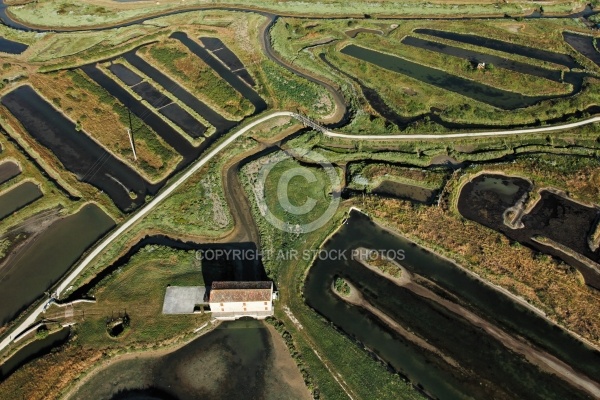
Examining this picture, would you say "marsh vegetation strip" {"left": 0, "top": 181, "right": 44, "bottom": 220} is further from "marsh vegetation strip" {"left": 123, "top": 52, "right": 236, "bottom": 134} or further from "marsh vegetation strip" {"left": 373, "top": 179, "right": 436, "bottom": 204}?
"marsh vegetation strip" {"left": 373, "top": 179, "right": 436, "bottom": 204}

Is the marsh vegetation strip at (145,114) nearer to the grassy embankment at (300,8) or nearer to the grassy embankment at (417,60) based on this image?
the grassy embankment at (300,8)

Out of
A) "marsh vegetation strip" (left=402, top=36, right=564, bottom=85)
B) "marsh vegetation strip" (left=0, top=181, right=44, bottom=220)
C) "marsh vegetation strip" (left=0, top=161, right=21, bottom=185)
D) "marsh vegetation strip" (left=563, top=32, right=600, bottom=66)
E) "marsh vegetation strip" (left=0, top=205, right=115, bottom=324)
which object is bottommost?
"marsh vegetation strip" (left=0, top=205, right=115, bottom=324)

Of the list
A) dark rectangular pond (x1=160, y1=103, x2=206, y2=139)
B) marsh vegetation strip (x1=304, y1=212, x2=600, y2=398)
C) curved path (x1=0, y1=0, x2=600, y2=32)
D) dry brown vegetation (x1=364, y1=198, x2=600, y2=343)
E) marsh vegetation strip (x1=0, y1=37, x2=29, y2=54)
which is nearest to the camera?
marsh vegetation strip (x1=304, y1=212, x2=600, y2=398)

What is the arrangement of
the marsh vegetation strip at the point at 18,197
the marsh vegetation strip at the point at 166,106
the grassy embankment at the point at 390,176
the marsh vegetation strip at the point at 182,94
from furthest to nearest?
the marsh vegetation strip at the point at 182,94
the marsh vegetation strip at the point at 166,106
the grassy embankment at the point at 390,176
the marsh vegetation strip at the point at 18,197

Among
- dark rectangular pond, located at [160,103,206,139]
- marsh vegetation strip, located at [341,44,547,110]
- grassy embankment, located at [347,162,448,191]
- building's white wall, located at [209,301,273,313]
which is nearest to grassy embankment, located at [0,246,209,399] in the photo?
building's white wall, located at [209,301,273,313]

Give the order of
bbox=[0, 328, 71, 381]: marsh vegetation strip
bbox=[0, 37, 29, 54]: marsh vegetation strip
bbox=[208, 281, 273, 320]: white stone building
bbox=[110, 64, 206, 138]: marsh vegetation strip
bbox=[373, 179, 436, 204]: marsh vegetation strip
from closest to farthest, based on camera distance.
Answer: bbox=[0, 328, 71, 381]: marsh vegetation strip
bbox=[208, 281, 273, 320]: white stone building
bbox=[373, 179, 436, 204]: marsh vegetation strip
bbox=[110, 64, 206, 138]: marsh vegetation strip
bbox=[0, 37, 29, 54]: marsh vegetation strip

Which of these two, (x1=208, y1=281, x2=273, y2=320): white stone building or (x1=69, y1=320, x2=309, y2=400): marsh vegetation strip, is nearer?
(x1=69, y1=320, x2=309, y2=400): marsh vegetation strip

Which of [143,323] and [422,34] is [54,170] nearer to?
[143,323]

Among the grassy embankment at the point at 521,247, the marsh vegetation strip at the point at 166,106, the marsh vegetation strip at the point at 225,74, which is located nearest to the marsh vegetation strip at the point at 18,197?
the marsh vegetation strip at the point at 166,106
